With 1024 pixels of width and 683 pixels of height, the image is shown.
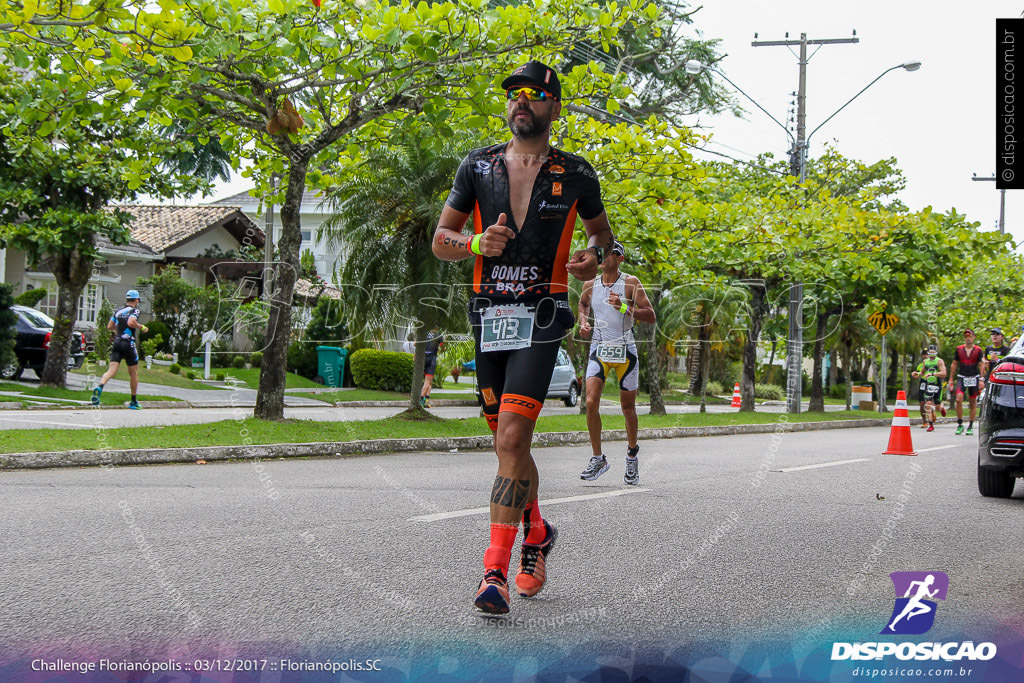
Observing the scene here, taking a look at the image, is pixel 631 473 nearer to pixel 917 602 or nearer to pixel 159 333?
pixel 917 602

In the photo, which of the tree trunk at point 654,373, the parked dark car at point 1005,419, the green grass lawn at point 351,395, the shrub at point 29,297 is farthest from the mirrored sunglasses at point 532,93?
the shrub at point 29,297

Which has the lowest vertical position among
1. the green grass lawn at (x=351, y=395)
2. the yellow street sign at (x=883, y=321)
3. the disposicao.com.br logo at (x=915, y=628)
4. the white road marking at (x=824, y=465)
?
the green grass lawn at (x=351, y=395)

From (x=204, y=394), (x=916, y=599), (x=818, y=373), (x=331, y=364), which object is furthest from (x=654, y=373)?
(x=916, y=599)

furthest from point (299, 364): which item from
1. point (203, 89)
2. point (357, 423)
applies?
point (203, 89)

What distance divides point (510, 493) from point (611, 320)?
4549mm

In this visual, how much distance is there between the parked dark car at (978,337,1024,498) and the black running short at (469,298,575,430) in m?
4.86

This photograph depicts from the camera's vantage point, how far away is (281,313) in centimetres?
1316

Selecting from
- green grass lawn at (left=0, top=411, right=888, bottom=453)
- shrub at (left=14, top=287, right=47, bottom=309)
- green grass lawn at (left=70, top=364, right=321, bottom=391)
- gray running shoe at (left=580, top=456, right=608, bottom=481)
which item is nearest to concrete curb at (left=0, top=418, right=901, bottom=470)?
green grass lawn at (left=0, top=411, right=888, bottom=453)

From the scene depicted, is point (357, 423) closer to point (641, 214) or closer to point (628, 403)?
point (641, 214)

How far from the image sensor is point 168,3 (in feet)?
28.5

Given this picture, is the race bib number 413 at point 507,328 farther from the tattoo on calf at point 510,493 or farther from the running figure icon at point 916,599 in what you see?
the running figure icon at point 916,599

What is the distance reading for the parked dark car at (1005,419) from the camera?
24.2 ft

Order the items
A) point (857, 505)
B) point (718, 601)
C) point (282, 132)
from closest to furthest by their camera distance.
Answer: point (718, 601) → point (857, 505) → point (282, 132)

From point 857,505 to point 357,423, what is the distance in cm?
824
